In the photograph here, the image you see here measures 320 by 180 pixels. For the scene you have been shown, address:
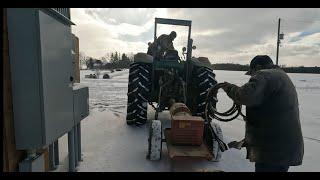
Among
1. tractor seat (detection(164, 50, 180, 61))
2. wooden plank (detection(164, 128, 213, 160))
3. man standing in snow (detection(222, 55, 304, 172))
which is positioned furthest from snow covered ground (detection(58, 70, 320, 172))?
tractor seat (detection(164, 50, 180, 61))

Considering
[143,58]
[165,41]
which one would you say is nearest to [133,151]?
[143,58]

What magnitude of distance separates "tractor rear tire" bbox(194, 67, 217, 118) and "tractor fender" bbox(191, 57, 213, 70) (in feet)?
0.33

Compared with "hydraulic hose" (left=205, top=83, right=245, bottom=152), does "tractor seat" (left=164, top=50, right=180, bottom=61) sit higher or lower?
higher

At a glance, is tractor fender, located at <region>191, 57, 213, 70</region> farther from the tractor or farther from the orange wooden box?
the orange wooden box

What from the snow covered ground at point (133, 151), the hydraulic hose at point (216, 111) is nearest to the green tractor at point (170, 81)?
the snow covered ground at point (133, 151)

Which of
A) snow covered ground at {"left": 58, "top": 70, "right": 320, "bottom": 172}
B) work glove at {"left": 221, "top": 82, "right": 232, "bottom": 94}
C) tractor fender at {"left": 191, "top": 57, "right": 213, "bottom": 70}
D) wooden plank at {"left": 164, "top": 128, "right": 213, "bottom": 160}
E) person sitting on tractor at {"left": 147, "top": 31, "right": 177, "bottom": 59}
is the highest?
person sitting on tractor at {"left": 147, "top": 31, "right": 177, "bottom": 59}

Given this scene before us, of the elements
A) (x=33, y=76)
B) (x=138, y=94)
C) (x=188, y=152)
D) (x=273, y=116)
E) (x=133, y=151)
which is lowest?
(x=133, y=151)

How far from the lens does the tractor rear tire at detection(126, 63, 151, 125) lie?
656 centimetres

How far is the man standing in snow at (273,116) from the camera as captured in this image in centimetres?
288

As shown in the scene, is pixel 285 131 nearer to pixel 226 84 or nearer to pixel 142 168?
pixel 226 84

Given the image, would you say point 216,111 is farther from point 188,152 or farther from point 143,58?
point 143,58

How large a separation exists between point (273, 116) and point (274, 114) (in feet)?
0.07

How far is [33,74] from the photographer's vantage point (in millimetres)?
2699
